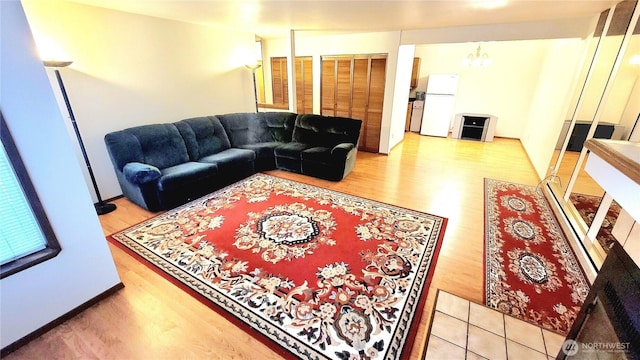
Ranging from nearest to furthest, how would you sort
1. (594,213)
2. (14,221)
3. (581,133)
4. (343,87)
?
1. (14,221)
2. (594,213)
3. (581,133)
4. (343,87)

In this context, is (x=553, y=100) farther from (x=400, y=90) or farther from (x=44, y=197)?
(x=44, y=197)

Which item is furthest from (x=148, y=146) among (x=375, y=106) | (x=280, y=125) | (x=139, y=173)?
(x=375, y=106)

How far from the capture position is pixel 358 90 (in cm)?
536

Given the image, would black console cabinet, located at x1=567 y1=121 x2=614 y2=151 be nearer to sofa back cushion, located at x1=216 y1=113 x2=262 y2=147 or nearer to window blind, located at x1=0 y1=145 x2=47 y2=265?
sofa back cushion, located at x1=216 y1=113 x2=262 y2=147

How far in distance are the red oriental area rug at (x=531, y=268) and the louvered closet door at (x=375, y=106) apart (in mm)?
2716

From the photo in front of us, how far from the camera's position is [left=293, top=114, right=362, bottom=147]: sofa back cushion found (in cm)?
431

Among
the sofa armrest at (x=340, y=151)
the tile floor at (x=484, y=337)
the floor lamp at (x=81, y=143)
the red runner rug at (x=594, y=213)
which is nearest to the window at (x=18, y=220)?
the floor lamp at (x=81, y=143)

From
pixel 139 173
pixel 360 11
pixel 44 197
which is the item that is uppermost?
pixel 360 11

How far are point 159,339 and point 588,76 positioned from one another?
16.6ft

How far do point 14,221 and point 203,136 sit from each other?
2700 mm

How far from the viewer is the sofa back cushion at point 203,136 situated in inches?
149

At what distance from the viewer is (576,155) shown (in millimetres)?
3098

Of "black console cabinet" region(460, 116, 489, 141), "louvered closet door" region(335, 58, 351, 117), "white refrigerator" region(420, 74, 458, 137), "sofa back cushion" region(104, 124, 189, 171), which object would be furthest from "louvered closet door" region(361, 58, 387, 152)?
"sofa back cushion" region(104, 124, 189, 171)

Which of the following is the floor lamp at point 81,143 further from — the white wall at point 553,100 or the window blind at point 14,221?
the white wall at point 553,100
